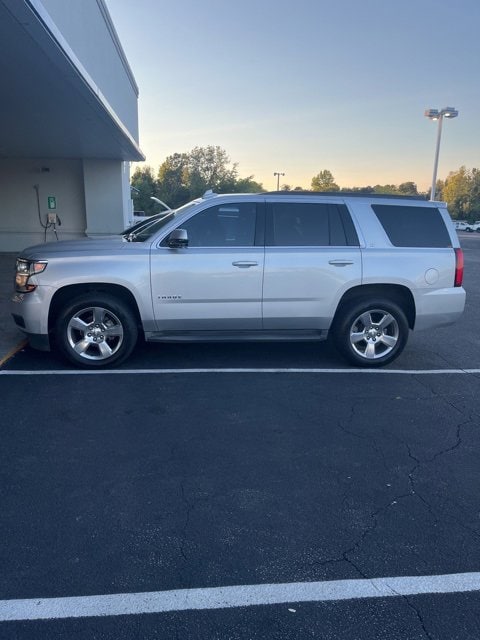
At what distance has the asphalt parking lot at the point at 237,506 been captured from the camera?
2459mm

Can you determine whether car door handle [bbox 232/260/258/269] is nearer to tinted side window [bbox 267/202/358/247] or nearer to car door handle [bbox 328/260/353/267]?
tinted side window [bbox 267/202/358/247]

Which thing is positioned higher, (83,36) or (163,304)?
(83,36)

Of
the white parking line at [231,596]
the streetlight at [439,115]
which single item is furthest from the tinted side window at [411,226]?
the streetlight at [439,115]

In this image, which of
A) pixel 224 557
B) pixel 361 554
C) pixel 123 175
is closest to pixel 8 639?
pixel 224 557

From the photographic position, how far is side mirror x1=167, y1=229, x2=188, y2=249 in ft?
18.2

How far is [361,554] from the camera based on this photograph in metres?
2.89

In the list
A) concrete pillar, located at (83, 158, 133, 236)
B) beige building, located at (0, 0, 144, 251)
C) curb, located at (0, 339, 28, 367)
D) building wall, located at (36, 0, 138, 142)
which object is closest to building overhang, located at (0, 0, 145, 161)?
beige building, located at (0, 0, 144, 251)

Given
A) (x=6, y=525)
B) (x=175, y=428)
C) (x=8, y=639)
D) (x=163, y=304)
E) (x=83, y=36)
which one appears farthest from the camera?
(x=83, y=36)

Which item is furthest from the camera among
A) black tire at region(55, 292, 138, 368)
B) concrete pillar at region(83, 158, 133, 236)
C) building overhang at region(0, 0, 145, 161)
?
concrete pillar at region(83, 158, 133, 236)

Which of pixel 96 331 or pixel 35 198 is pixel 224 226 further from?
pixel 35 198

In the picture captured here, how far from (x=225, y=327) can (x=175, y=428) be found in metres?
1.83

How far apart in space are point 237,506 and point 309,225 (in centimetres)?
378

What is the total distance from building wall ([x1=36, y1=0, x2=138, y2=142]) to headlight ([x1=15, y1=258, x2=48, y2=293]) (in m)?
3.07

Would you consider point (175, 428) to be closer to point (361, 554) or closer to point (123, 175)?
point (361, 554)
